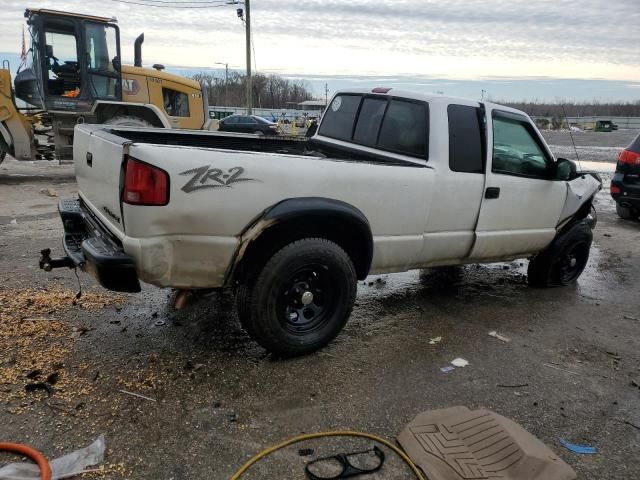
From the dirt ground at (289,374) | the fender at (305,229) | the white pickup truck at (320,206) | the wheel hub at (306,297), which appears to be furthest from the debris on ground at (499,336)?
the wheel hub at (306,297)

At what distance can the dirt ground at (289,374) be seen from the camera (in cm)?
278

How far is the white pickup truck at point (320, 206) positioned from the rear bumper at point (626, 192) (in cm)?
405

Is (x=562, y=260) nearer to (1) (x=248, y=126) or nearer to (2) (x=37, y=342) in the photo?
(2) (x=37, y=342)

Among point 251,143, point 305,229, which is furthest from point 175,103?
point 305,229

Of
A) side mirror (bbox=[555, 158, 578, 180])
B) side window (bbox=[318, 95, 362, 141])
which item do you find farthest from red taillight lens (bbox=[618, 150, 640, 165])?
side window (bbox=[318, 95, 362, 141])

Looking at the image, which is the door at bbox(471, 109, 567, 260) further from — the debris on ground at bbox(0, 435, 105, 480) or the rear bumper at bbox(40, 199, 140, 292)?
the debris on ground at bbox(0, 435, 105, 480)

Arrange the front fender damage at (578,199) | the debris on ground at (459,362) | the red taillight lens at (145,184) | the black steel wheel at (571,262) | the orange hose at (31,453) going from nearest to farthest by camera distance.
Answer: the orange hose at (31,453), the red taillight lens at (145,184), the debris on ground at (459,362), the front fender damage at (578,199), the black steel wheel at (571,262)

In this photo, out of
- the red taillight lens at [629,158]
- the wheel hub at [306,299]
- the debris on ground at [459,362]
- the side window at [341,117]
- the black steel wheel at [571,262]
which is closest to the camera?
the wheel hub at [306,299]

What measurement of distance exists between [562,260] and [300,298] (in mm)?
3375

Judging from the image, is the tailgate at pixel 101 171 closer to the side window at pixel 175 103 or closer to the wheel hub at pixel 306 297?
the wheel hub at pixel 306 297

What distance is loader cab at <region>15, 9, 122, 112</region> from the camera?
10844 mm

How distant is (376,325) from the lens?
4.43 m

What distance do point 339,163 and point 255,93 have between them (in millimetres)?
76628

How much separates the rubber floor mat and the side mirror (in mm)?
2791
